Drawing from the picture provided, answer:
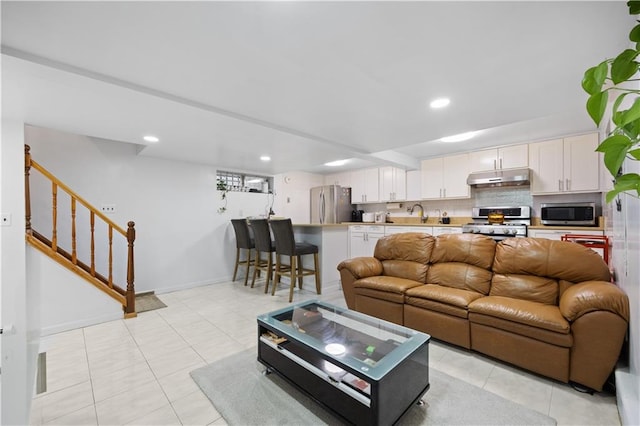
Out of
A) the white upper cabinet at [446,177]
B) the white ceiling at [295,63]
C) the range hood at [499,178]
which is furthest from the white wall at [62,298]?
the range hood at [499,178]

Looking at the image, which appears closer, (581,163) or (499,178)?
(581,163)

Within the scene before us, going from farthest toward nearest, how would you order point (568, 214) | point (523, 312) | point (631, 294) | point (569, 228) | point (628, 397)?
point (568, 214) < point (569, 228) < point (523, 312) < point (631, 294) < point (628, 397)

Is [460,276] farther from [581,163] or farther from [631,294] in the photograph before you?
[581,163]

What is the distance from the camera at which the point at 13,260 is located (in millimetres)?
2322

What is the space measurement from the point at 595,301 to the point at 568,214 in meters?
2.59

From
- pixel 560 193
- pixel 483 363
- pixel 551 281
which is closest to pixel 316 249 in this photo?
pixel 483 363

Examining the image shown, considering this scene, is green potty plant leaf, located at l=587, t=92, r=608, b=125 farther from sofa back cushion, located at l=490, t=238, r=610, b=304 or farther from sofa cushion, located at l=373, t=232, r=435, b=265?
sofa cushion, located at l=373, t=232, r=435, b=265

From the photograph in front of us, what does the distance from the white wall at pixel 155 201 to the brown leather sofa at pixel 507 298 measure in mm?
2772

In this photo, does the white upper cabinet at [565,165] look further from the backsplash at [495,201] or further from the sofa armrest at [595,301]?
the sofa armrest at [595,301]

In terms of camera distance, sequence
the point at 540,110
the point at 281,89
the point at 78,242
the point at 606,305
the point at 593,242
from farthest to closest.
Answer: the point at 78,242
the point at 593,242
the point at 540,110
the point at 281,89
the point at 606,305

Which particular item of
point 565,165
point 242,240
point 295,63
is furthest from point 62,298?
point 565,165

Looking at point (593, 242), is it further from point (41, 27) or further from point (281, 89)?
point (41, 27)

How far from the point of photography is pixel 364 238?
536 centimetres

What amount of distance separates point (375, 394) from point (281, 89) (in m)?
2.05
